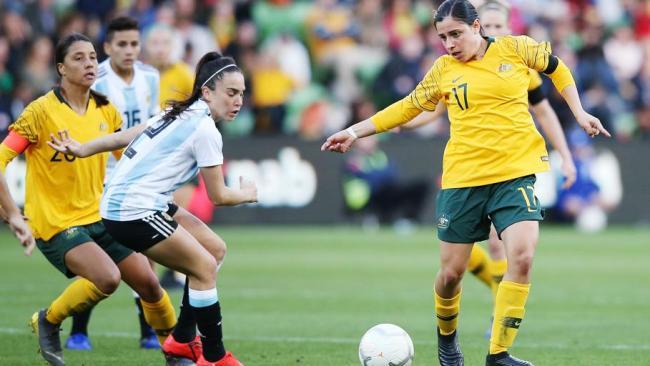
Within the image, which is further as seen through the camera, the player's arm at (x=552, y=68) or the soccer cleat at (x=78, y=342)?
the soccer cleat at (x=78, y=342)

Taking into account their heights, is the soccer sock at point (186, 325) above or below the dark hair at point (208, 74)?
below

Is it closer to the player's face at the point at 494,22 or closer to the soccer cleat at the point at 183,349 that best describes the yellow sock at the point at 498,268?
the player's face at the point at 494,22

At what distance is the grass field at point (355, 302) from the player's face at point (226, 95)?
185 centimetres

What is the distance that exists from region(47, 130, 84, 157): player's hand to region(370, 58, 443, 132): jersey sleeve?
1.92m

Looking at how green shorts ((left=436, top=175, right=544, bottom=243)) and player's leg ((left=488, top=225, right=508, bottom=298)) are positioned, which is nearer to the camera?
green shorts ((left=436, top=175, right=544, bottom=243))

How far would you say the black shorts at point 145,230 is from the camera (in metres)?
7.25

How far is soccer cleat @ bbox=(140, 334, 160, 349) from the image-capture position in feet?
29.9

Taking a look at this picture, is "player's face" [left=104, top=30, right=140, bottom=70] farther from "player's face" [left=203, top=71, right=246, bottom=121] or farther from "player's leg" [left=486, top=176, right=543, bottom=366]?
"player's leg" [left=486, top=176, right=543, bottom=366]

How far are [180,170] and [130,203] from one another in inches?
14.2

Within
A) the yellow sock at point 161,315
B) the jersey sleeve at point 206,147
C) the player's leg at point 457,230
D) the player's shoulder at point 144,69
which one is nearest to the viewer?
the jersey sleeve at point 206,147

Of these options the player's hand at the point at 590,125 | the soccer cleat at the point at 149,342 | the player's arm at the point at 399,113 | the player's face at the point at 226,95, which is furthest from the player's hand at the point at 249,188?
the soccer cleat at the point at 149,342

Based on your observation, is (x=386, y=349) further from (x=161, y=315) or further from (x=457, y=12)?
(x=457, y=12)

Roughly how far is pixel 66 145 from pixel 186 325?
1.39 m

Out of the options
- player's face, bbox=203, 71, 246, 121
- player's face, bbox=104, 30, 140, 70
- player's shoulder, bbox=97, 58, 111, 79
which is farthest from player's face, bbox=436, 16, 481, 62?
player's shoulder, bbox=97, 58, 111, 79
